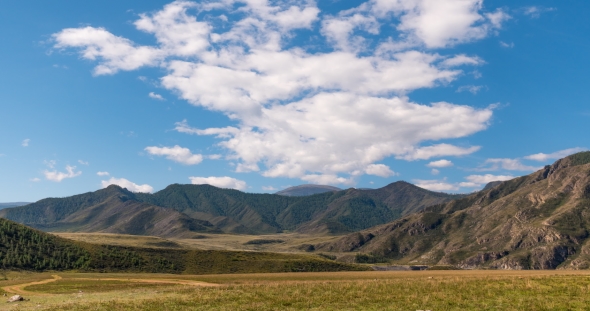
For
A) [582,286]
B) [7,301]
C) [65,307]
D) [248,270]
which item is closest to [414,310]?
[582,286]

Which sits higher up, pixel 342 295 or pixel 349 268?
pixel 342 295

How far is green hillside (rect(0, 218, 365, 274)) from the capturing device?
429 feet

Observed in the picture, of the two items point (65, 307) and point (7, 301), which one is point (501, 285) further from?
point (7, 301)

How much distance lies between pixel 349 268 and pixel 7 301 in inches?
5539

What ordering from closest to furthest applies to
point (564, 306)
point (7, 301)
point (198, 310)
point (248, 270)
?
point (564, 306)
point (198, 310)
point (7, 301)
point (248, 270)

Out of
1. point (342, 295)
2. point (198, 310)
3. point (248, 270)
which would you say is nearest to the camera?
point (198, 310)

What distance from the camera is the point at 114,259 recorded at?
14212 cm

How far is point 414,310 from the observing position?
3384cm

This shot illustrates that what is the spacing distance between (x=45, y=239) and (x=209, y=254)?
59.3m

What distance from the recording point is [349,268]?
173000mm

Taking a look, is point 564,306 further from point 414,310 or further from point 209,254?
point 209,254

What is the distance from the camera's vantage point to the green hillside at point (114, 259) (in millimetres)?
130875

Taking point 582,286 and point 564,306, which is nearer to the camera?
point 564,306

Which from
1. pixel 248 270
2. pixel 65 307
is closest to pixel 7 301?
pixel 65 307
